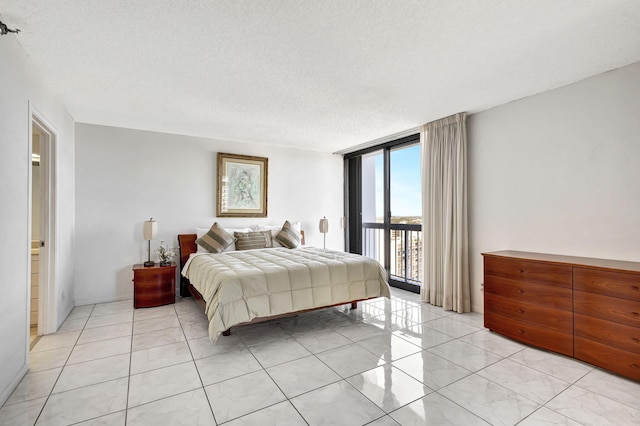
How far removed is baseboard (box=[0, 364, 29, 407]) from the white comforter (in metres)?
1.30

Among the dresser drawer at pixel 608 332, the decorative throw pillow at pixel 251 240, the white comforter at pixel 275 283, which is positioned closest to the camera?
the dresser drawer at pixel 608 332

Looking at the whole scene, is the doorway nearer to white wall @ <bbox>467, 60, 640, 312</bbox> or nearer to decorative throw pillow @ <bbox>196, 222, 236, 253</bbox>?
decorative throw pillow @ <bbox>196, 222, 236, 253</bbox>

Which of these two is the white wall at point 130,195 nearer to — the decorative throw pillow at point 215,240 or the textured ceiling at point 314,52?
the decorative throw pillow at point 215,240

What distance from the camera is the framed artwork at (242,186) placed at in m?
5.03

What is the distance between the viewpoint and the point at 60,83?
2928 mm

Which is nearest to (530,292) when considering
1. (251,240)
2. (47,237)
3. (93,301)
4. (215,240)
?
(251,240)

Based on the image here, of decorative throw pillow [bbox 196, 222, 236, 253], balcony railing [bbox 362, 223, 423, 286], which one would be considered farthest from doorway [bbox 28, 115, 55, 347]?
balcony railing [bbox 362, 223, 423, 286]

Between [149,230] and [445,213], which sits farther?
[149,230]

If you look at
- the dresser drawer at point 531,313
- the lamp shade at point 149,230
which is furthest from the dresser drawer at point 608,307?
the lamp shade at point 149,230

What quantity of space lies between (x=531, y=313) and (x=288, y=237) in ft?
11.0

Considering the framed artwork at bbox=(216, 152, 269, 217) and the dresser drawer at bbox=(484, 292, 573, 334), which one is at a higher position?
the framed artwork at bbox=(216, 152, 269, 217)

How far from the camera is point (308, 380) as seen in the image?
2.22 meters

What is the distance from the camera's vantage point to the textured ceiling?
189cm

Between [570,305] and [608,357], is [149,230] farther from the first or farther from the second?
[608,357]
